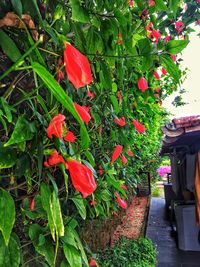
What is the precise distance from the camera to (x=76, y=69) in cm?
61

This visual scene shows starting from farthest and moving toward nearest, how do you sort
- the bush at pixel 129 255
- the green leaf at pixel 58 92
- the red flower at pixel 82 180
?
the bush at pixel 129 255
the red flower at pixel 82 180
the green leaf at pixel 58 92

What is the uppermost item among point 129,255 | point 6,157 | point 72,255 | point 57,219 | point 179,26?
point 179,26

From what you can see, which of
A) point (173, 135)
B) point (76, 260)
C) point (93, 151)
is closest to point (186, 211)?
point (173, 135)

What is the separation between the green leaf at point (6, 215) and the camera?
58cm

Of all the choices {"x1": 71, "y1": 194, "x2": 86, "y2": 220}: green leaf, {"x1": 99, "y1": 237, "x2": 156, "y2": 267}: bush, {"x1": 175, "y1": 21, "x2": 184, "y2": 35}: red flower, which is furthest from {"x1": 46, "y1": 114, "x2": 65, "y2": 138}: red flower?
{"x1": 99, "y1": 237, "x2": 156, "y2": 267}: bush

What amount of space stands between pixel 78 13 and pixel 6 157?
1.21ft

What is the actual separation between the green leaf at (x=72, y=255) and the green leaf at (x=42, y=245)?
0.03 m

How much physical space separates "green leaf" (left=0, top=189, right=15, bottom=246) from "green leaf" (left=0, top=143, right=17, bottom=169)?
0.18 ft

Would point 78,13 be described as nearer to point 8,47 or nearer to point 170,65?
point 8,47

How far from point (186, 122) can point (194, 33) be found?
0.89 meters

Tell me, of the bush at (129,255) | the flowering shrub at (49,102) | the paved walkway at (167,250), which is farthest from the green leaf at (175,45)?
the paved walkway at (167,250)

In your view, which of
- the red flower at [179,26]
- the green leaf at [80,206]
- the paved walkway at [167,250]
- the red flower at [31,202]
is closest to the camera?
the red flower at [31,202]

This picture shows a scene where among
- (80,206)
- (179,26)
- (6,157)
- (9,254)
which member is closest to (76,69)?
(6,157)

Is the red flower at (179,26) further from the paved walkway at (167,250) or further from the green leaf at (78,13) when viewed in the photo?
the paved walkway at (167,250)
